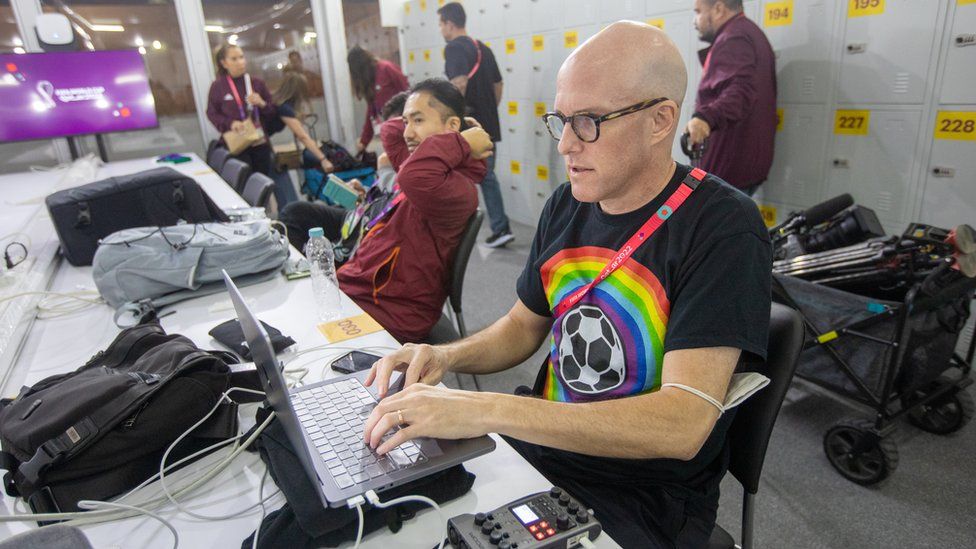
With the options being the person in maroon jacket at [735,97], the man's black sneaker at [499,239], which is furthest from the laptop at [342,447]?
the man's black sneaker at [499,239]

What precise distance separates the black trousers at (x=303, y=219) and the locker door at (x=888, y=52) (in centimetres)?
245

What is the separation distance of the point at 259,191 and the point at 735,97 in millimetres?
2267

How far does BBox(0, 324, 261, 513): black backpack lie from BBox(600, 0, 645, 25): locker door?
315 centimetres

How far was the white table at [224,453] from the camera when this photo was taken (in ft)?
2.67

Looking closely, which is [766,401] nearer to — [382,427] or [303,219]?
[382,427]

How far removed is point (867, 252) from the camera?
1871 millimetres

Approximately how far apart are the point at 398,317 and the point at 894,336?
1500 mm

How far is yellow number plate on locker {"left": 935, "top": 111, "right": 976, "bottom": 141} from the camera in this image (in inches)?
86.8

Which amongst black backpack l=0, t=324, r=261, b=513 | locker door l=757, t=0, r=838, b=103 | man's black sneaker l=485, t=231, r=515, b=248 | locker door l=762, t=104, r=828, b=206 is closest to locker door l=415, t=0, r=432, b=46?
man's black sneaker l=485, t=231, r=515, b=248

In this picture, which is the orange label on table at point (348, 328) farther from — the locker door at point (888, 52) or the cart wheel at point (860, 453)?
the locker door at point (888, 52)

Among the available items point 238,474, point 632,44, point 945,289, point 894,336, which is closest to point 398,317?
point 238,474

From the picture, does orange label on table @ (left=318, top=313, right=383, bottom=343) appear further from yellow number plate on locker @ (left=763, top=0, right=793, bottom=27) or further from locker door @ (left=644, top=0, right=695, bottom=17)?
locker door @ (left=644, top=0, right=695, bottom=17)

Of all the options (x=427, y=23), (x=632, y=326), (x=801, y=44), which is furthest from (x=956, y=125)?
(x=427, y=23)

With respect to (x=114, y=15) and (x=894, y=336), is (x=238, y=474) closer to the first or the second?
(x=894, y=336)
